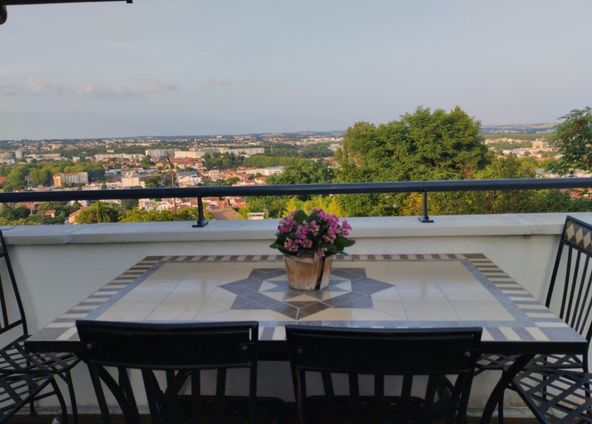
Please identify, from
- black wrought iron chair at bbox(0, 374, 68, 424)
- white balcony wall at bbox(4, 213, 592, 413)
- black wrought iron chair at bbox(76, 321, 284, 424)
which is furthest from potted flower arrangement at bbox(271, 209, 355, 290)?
black wrought iron chair at bbox(0, 374, 68, 424)

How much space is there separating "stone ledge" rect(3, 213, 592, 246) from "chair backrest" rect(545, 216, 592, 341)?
129mm

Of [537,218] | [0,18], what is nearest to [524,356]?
[537,218]

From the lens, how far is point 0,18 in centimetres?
213

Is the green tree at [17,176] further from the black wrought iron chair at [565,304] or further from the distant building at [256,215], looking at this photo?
the black wrought iron chair at [565,304]

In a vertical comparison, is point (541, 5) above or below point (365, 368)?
above

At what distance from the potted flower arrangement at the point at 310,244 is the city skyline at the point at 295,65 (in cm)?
974

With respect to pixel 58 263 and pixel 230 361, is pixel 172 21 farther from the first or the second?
pixel 230 361

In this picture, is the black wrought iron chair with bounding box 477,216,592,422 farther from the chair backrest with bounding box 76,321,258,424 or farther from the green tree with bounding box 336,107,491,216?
the green tree with bounding box 336,107,491,216

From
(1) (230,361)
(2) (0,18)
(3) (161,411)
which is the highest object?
(2) (0,18)

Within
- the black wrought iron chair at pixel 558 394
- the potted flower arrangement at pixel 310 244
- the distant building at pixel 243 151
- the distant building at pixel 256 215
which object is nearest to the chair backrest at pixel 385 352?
the potted flower arrangement at pixel 310 244

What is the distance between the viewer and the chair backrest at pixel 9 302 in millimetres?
2350

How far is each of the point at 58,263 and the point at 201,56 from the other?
69.0 ft

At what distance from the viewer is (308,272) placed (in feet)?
5.54

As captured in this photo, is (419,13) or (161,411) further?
(419,13)
